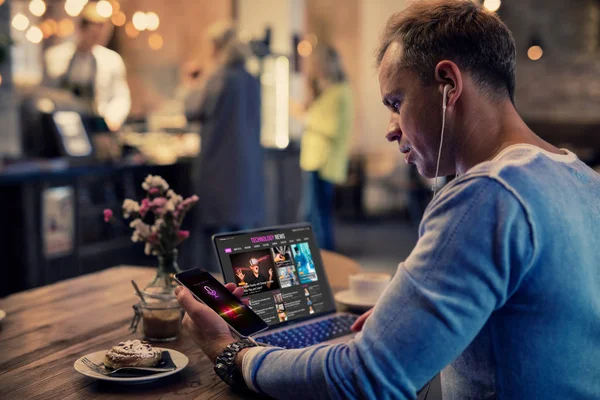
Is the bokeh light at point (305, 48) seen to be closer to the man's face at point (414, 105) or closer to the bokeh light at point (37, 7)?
the bokeh light at point (37, 7)

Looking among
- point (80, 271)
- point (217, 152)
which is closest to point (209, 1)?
point (217, 152)

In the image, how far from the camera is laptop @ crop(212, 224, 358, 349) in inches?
56.7

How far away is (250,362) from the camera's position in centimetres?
112

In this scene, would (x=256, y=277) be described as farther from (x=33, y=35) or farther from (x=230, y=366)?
(x=33, y=35)

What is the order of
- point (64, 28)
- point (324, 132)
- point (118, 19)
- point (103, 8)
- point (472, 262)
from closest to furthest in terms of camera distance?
point (472, 262)
point (324, 132)
point (103, 8)
point (64, 28)
point (118, 19)

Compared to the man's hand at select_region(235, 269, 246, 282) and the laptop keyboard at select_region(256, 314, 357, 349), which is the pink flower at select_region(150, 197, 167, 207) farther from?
the laptop keyboard at select_region(256, 314, 357, 349)

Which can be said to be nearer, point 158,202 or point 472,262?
point 472,262

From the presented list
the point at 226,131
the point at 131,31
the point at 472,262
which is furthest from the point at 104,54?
the point at 472,262

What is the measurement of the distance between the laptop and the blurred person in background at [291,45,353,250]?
392cm

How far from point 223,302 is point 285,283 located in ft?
0.88

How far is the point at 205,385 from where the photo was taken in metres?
1.19

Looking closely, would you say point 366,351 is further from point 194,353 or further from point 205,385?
point 194,353

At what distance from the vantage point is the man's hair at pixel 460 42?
42.7 inches

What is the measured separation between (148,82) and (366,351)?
317 inches
